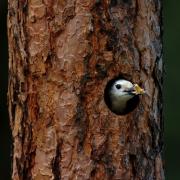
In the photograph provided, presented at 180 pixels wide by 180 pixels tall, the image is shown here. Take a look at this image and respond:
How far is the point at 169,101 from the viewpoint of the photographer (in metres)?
9.10

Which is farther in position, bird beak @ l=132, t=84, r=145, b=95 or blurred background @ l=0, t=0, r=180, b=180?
blurred background @ l=0, t=0, r=180, b=180

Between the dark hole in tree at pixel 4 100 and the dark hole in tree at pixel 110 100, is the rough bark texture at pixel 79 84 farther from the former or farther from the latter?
the dark hole in tree at pixel 4 100

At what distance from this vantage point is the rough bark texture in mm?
3693

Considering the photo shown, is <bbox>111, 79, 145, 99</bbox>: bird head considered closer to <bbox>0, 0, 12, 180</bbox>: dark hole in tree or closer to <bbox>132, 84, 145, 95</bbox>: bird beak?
<bbox>132, 84, 145, 95</bbox>: bird beak

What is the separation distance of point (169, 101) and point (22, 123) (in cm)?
541

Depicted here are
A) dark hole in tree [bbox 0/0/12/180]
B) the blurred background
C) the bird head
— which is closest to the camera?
the bird head

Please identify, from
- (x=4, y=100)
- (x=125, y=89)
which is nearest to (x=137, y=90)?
(x=125, y=89)

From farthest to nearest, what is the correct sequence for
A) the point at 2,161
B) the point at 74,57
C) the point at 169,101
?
the point at 169,101 < the point at 2,161 < the point at 74,57

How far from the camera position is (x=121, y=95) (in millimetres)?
3736

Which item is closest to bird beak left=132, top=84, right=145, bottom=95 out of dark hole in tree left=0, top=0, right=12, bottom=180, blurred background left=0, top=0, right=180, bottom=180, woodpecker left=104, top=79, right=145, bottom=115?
woodpecker left=104, top=79, right=145, bottom=115

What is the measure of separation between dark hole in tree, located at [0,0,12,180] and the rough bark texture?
3.93 m

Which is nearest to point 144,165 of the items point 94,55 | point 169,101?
point 94,55

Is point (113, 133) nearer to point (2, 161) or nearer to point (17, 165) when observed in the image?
point (17, 165)

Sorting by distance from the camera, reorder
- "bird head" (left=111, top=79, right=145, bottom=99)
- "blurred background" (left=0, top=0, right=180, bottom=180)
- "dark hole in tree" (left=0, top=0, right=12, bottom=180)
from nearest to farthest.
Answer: "bird head" (left=111, top=79, right=145, bottom=99) → "dark hole in tree" (left=0, top=0, right=12, bottom=180) → "blurred background" (left=0, top=0, right=180, bottom=180)
